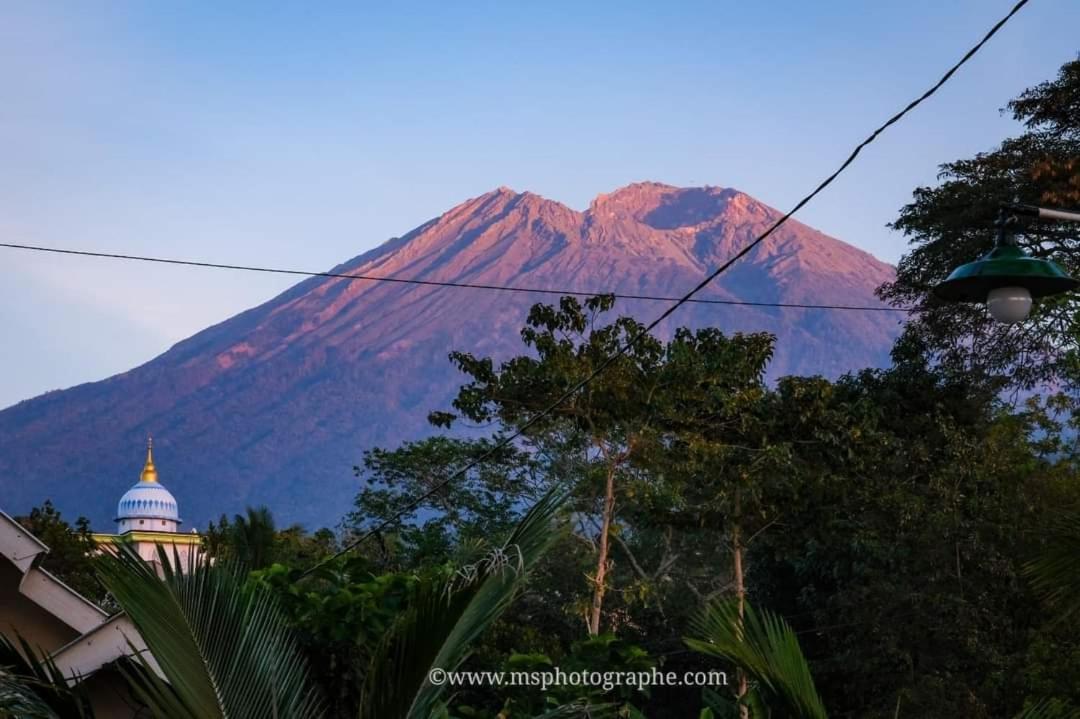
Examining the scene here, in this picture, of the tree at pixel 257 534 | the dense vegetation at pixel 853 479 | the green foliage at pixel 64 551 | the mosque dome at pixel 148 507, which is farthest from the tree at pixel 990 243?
the mosque dome at pixel 148 507

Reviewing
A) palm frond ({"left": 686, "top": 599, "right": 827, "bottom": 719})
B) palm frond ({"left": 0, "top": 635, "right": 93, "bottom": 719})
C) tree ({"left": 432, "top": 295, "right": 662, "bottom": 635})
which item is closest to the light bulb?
palm frond ({"left": 686, "top": 599, "right": 827, "bottom": 719})

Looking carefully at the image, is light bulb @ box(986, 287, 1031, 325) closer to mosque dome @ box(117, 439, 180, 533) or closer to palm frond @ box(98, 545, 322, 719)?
palm frond @ box(98, 545, 322, 719)

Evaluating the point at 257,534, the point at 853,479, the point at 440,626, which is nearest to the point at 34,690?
the point at 440,626

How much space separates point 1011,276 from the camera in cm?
624

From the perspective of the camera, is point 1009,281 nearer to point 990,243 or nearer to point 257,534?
point 257,534

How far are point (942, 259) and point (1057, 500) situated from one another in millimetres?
9328

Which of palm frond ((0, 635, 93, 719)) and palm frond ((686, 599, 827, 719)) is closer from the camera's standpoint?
palm frond ((0, 635, 93, 719))

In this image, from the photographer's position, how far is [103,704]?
11117 millimetres

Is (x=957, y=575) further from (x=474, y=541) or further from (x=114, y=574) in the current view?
(x=114, y=574)

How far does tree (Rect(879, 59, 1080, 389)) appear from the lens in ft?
86.9

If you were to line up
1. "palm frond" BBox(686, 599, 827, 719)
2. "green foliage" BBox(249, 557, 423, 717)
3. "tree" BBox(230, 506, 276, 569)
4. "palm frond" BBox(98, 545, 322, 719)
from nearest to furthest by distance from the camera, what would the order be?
"palm frond" BBox(98, 545, 322, 719) < "palm frond" BBox(686, 599, 827, 719) < "green foliage" BBox(249, 557, 423, 717) < "tree" BBox(230, 506, 276, 569)

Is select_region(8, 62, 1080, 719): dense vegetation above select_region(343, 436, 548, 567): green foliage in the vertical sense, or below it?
below

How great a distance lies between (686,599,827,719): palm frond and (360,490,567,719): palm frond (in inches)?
42.5

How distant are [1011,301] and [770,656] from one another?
5.89ft
